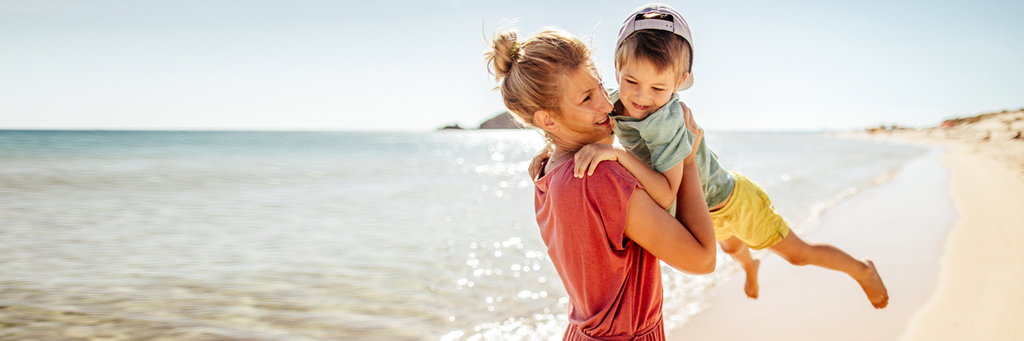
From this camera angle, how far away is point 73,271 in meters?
5.98

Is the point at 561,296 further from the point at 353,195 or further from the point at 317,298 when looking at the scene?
Result: the point at 353,195

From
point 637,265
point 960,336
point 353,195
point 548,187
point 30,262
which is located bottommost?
point 353,195

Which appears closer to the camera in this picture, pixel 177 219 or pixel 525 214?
pixel 177 219

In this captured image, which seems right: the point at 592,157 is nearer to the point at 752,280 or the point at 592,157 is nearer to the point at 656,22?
the point at 656,22

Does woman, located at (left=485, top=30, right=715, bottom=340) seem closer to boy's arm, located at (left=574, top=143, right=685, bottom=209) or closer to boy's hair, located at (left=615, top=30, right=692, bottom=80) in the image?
Result: boy's arm, located at (left=574, top=143, right=685, bottom=209)

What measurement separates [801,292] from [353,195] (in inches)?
390

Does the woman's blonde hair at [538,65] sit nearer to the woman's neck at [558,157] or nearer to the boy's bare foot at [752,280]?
the woman's neck at [558,157]

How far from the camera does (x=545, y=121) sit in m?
1.66

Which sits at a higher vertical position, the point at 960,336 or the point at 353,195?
the point at 960,336

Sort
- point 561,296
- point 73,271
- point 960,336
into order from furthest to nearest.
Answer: point 73,271 → point 561,296 → point 960,336

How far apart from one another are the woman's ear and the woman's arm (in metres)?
0.37

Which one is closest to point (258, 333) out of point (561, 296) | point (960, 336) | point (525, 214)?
point (561, 296)

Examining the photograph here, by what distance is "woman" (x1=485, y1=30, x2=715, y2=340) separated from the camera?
4.66 ft

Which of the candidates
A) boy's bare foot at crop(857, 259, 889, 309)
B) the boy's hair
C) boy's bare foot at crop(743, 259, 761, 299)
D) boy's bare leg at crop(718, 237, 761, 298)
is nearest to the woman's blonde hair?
the boy's hair
